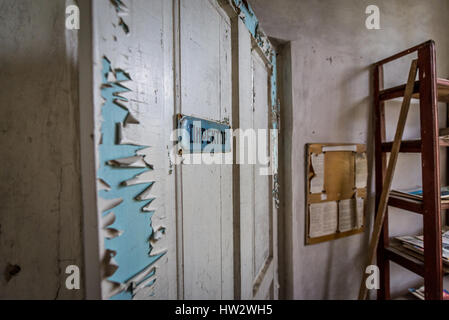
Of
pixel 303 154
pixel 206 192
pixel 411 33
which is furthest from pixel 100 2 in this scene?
pixel 411 33

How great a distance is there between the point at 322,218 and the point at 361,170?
1.25 feet

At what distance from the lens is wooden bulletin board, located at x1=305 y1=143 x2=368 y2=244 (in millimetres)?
1000

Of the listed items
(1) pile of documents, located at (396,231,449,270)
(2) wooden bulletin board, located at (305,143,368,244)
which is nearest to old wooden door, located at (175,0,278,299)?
(2) wooden bulletin board, located at (305,143,368,244)

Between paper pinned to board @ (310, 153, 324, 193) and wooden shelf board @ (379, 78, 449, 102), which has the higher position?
wooden shelf board @ (379, 78, 449, 102)

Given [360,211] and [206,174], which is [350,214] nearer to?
[360,211]

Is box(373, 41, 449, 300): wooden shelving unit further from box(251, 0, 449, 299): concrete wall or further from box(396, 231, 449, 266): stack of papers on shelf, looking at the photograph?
box(251, 0, 449, 299): concrete wall

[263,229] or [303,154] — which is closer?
[263,229]

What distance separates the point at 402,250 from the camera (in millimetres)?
1031

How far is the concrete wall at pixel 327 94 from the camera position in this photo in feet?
3.16

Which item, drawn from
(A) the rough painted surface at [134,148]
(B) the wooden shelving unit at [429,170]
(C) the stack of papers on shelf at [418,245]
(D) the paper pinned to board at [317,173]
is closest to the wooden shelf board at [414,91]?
(B) the wooden shelving unit at [429,170]

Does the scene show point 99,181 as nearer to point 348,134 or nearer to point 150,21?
point 150,21

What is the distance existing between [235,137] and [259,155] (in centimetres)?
20

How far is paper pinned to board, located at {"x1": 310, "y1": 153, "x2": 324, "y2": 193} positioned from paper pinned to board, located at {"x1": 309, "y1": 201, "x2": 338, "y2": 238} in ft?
0.29

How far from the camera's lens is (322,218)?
40.3 inches
